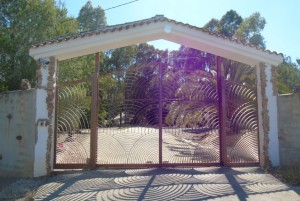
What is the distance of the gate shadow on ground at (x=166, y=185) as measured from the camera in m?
5.96

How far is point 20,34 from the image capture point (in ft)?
52.4

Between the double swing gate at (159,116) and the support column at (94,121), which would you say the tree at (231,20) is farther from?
the support column at (94,121)

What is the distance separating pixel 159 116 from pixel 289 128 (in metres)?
3.45

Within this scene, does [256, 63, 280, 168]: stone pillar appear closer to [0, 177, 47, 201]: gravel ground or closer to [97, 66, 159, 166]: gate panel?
[97, 66, 159, 166]: gate panel

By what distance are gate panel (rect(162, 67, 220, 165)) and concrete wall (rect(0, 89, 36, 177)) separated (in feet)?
11.7

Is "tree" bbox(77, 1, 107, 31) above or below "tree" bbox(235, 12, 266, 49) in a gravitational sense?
above

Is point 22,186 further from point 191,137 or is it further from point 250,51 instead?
point 250,51

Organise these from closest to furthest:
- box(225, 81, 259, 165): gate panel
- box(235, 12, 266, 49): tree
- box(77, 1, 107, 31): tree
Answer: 1. box(225, 81, 259, 165): gate panel
2. box(235, 12, 266, 49): tree
3. box(77, 1, 107, 31): tree

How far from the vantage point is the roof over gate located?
317 inches

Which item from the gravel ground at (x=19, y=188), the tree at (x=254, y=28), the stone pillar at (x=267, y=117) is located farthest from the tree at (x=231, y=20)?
the gravel ground at (x=19, y=188)

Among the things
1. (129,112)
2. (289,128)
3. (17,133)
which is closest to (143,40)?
(129,112)

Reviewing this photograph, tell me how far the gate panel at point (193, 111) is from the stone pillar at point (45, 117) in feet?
10.0

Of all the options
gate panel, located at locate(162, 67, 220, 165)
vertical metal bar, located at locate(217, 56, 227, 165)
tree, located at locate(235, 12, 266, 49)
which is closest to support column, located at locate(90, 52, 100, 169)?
gate panel, located at locate(162, 67, 220, 165)

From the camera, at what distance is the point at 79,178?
736 centimetres
